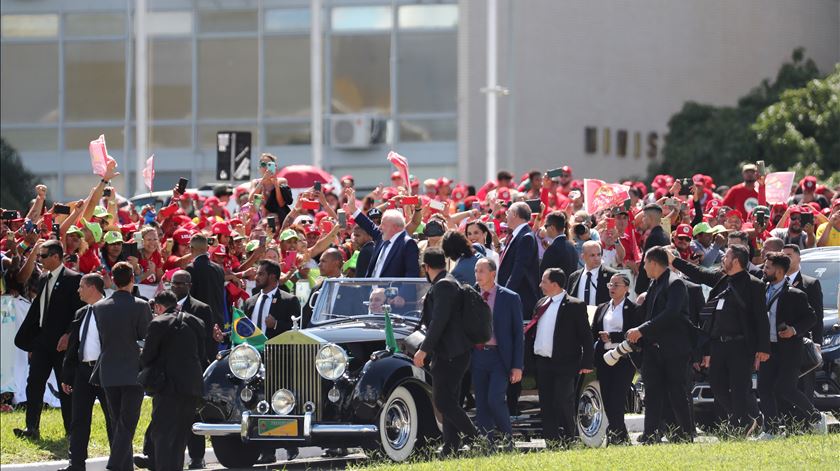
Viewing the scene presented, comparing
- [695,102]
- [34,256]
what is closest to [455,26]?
[695,102]

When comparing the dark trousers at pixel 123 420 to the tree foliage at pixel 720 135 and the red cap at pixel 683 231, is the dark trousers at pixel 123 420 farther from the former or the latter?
the tree foliage at pixel 720 135

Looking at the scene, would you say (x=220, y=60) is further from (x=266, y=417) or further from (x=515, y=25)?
(x=266, y=417)

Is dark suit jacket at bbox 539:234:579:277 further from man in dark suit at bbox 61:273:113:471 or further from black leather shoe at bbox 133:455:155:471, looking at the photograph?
man in dark suit at bbox 61:273:113:471

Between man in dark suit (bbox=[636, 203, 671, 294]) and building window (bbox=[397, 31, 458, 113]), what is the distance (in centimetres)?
2140

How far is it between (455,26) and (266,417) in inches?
993

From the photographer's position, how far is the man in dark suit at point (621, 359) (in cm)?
1545

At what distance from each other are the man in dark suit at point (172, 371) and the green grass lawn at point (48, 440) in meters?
2.14

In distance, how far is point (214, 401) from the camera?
14.5 m

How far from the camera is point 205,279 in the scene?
16.5 m

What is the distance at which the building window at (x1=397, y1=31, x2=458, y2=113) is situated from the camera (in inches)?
1523

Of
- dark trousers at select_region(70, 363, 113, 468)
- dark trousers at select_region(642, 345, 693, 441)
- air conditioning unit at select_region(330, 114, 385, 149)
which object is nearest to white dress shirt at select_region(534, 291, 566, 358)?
dark trousers at select_region(642, 345, 693, 441)

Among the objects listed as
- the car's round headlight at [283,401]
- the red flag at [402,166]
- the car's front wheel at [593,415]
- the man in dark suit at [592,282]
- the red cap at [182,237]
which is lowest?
the car's front wheel at [593,415]

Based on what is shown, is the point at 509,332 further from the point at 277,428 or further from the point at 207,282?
the point at 207,282

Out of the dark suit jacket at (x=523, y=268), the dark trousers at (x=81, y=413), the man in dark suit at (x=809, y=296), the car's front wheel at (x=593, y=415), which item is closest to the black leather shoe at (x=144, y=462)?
the dark trousers at (x=81, y=413)
